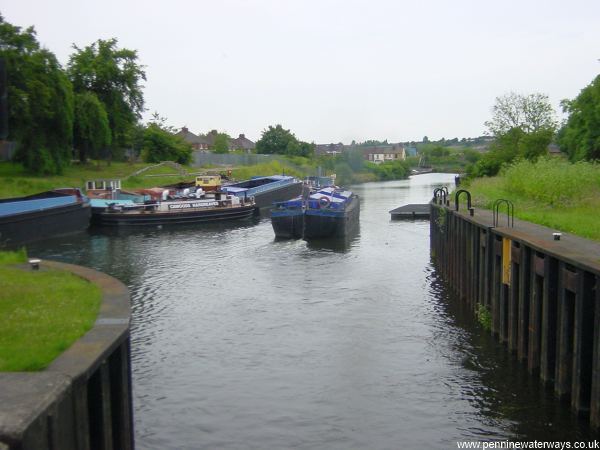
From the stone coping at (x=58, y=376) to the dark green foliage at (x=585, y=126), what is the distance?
50.0 meters

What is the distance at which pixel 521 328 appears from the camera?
1495 centimetres

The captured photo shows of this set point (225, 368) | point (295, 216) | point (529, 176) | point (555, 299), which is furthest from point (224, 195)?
point (555, 299)

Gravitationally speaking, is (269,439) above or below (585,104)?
below

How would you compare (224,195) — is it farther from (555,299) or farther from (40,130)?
(555,299)

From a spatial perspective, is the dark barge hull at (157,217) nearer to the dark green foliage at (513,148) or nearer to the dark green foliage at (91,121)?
the dark green foliage at (91,121)

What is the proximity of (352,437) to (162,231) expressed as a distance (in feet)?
111

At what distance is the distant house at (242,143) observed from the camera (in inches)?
6449

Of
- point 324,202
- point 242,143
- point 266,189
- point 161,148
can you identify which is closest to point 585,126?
point 324,202

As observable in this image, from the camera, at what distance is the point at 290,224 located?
38094 mm

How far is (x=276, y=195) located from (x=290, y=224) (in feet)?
89.0

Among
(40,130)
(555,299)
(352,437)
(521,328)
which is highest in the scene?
(40,130)

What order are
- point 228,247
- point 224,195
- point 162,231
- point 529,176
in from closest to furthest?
point 529,176 < point 228,247 < point 162,231 < point 224,195

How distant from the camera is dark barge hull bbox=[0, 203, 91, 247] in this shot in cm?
3588

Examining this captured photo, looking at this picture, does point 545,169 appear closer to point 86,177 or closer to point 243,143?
point 86,177
